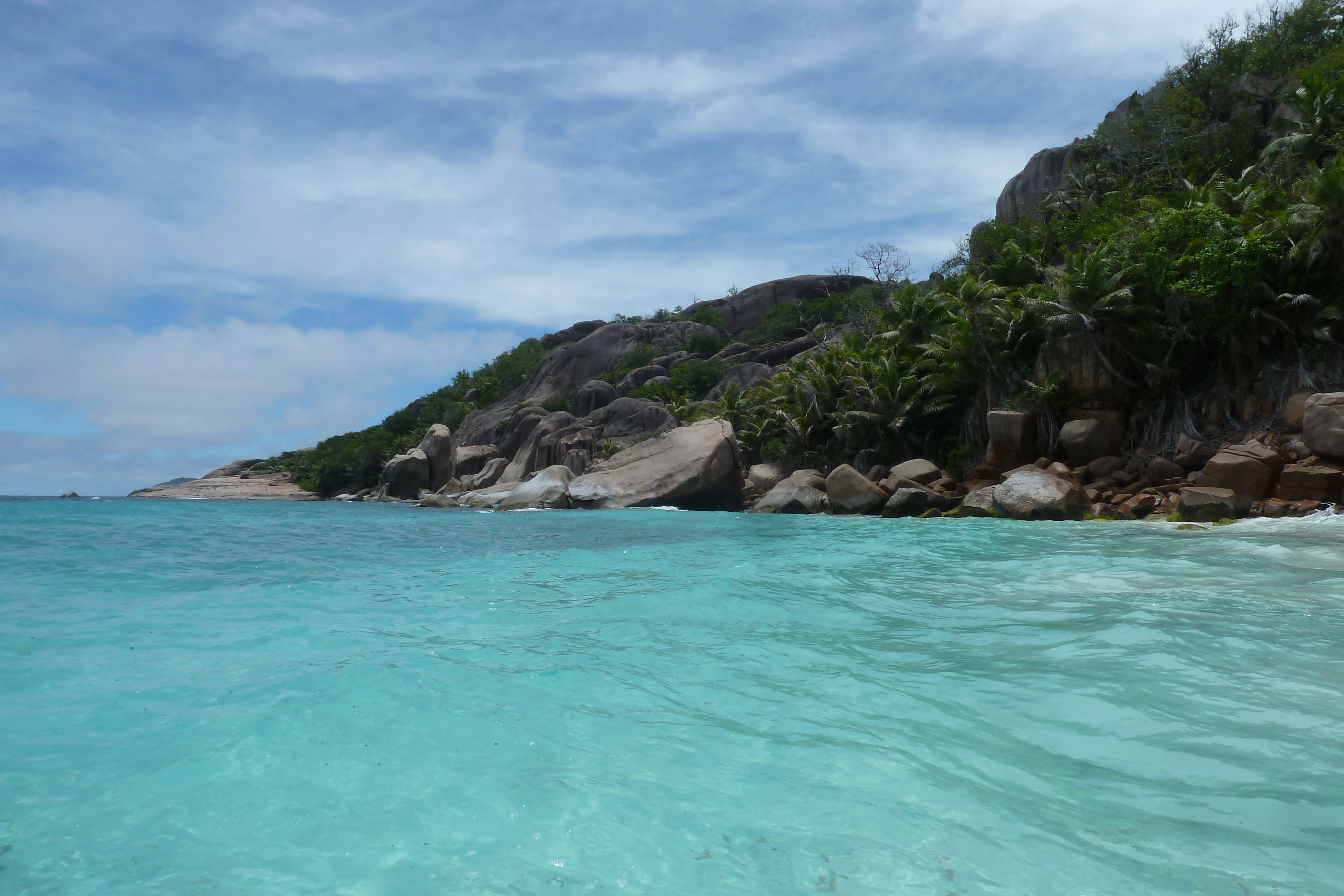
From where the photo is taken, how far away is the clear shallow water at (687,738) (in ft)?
8.48

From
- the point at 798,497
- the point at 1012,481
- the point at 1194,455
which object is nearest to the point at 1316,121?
the point at 1194,455

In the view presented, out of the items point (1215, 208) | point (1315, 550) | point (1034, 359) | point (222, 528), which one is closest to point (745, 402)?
point (1034, 359)

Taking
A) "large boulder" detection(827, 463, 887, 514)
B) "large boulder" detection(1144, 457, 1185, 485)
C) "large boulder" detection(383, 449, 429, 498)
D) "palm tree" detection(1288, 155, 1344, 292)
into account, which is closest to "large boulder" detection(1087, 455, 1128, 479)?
"large boulder" detection(1144, 457, 1185, 485)

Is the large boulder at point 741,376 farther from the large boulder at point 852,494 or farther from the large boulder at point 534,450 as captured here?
the large boulder at point 852,494

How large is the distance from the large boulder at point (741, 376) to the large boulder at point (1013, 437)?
22.8 metres

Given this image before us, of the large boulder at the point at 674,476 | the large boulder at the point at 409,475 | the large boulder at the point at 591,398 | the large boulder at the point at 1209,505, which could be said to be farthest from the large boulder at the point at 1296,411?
the large boulder at the point at 591,398

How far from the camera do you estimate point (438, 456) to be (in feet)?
142

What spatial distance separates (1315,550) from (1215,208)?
42.5 feet

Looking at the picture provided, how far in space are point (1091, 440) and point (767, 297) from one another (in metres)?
47.6

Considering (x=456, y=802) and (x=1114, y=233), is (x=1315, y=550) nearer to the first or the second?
(x=456, y=802)

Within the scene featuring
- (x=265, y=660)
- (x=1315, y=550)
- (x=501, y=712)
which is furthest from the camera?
(x=1315, y=550)

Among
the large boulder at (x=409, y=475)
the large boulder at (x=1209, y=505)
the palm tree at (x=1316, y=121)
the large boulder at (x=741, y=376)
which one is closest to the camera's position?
the large boulder at (x=1209, y=505)

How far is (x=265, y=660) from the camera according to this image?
5.18m

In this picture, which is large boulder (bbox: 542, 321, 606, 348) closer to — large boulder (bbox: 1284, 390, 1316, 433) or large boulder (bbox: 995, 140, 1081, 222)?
large boulder (bbox: 995, 140, 1081, 222)
